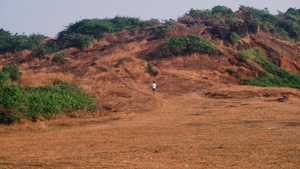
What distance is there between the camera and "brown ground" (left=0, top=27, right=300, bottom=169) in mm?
6621

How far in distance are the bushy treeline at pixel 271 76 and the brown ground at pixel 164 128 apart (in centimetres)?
165

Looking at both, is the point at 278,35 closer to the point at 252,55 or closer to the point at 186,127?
the point at 252,55

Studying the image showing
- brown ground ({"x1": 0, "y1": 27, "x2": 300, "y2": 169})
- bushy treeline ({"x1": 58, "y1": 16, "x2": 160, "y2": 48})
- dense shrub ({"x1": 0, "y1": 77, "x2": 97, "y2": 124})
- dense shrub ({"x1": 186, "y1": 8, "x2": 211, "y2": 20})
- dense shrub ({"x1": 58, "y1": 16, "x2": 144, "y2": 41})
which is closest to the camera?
brown ground ({"x1": 0, "y1": 27, "x2": 300, "y2": 169})

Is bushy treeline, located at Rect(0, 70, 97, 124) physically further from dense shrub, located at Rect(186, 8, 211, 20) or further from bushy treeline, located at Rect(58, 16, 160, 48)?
dense shrub, located at Rect(186, 8, 211, 20)

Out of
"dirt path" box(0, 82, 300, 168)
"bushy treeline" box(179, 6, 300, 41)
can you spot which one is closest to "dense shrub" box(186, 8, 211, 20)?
"bushy treeline" box(179, 6, 300, 41)

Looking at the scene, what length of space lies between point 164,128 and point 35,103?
531 centimetres

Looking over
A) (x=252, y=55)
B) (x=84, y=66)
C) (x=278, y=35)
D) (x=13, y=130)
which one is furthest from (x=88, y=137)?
(x=278, y=35)

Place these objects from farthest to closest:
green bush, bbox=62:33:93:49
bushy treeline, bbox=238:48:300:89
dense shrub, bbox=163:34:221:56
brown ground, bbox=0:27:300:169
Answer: green bush, bbox=62:33:93:49 < dense shrub, bbox=163:34:221:56 < bushy treeline, bbox=238:48:300:89 < brown ground, bbox=0:27:300:169

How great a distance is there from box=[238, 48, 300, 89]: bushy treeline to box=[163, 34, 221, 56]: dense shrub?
2.55 metres

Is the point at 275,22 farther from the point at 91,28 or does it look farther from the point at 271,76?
the point at 91,28

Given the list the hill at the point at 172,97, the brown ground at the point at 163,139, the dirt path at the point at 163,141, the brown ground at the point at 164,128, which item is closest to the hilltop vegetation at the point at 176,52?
the hill at the point at 172,97

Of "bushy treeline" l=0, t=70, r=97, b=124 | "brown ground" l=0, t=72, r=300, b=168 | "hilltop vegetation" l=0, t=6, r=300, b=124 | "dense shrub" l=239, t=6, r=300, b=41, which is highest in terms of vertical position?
"dense shrub" l=239, t=6, r=300, b=41

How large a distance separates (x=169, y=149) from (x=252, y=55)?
75.6 ft

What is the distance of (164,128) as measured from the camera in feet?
36.8
